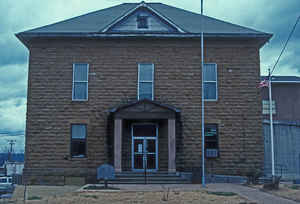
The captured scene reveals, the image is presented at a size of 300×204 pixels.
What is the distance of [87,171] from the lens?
22688 millimetres

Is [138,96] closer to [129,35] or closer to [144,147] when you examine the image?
[144,147]

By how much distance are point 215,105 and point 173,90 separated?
2576 mm

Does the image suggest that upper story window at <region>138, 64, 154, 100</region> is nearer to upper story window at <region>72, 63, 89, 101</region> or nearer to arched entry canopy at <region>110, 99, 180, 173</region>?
arched entry canopy at <region>110, 99, 180, 173</region>

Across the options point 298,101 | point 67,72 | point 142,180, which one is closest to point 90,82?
point 67,72

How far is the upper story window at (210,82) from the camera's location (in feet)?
77.5

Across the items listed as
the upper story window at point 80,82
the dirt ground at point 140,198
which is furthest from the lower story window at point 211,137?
the dirt ground at point 140,198

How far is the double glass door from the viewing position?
23.1 m

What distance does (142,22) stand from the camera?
971 inches

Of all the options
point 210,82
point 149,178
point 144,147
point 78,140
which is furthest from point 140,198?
point 210,82

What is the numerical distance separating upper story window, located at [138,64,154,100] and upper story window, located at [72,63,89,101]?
3.09m

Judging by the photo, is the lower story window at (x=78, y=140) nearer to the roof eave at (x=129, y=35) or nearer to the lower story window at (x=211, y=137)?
the roof eave at (x=129, y=35)

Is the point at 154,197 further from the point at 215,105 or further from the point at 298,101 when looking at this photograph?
the point at 298,101

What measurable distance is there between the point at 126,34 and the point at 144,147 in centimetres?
659

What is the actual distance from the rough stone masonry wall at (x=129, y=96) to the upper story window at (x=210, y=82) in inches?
11.5
